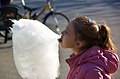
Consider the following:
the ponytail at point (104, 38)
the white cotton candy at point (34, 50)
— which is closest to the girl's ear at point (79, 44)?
the ponytail at point (104, 38)

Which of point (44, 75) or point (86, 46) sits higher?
point (86, 46)

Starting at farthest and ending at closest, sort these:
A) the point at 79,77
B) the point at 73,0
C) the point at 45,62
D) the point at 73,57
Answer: the point at 73,0 → the point at 45,62 → the point at 73,57 → the point at 79,77

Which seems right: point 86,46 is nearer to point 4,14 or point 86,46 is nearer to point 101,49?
point 101,49

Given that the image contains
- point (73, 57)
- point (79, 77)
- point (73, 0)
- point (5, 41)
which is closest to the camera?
point (79, 77)

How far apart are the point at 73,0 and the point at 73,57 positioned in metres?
13.0

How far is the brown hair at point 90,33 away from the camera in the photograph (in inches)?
99.4

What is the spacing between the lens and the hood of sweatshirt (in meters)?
2.50

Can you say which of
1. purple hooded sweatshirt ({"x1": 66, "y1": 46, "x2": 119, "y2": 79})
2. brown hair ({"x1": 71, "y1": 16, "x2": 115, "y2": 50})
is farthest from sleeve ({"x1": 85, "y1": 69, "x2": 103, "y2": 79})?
brown hair ({"x1": 71, "y1": 16, "x2": 115, "y2": 50})

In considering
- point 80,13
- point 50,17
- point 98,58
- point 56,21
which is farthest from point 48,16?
point 98,58

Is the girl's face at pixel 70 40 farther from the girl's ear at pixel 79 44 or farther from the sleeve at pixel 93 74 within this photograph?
the sleeve at pixel 93 74

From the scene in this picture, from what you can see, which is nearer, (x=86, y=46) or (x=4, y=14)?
(x=86, y=46)

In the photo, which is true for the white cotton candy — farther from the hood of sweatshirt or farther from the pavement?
the pavement

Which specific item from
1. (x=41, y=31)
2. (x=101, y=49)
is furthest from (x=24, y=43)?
(x=101, y=49)

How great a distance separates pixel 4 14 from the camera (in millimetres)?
9023
